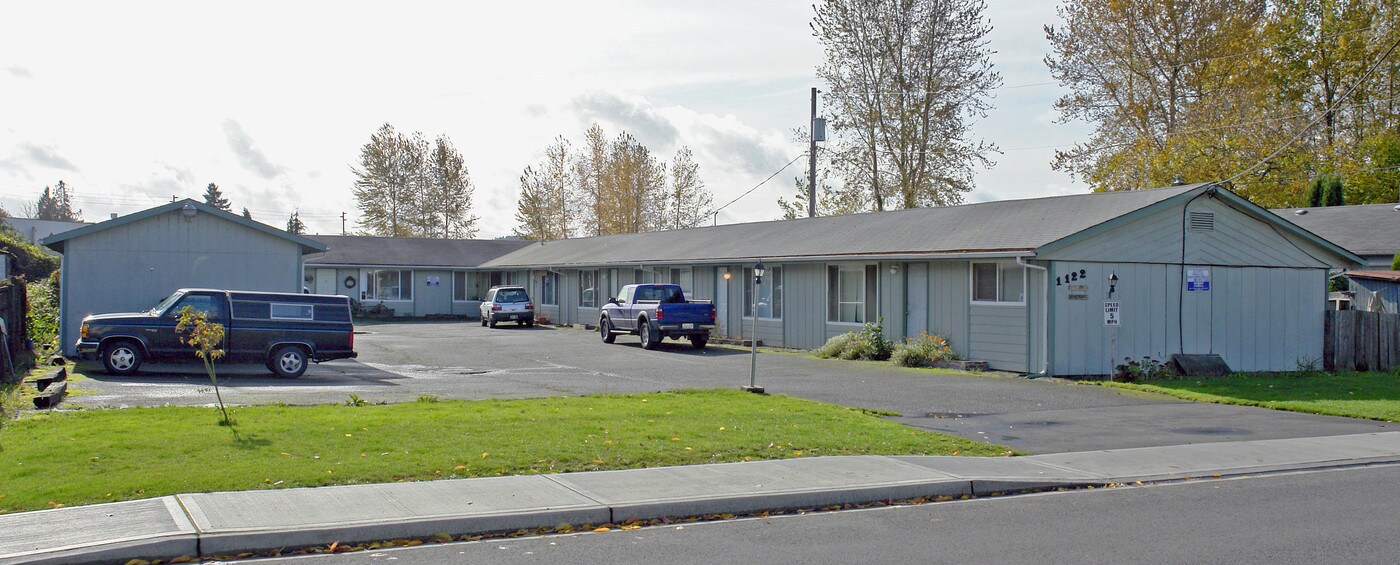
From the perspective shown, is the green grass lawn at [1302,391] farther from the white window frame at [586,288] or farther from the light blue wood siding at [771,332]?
the white window frame at [586,288]

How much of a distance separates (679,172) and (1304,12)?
35.5 m

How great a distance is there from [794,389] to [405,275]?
3394 centimetres

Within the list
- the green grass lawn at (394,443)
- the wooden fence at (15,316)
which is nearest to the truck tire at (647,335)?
the green grass lawn at (394,443)

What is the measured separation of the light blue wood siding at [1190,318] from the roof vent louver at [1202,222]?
917mm

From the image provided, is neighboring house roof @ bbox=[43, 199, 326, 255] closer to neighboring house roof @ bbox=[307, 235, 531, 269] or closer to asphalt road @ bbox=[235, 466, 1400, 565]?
asphalt road @ bbox=[235, 466, 1400, 565]

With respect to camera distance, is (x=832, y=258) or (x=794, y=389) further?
(x=832, y=258)

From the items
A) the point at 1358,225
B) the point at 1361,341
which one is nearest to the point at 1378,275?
the point at 1361,341

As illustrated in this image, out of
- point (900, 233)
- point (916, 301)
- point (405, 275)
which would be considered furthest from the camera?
point (405, 275)

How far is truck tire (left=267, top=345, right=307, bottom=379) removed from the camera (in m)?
19.3

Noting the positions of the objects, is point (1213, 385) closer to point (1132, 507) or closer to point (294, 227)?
point (1132, 507)

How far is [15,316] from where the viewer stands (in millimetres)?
20688

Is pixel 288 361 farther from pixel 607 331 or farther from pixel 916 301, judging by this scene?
pixel 916 301

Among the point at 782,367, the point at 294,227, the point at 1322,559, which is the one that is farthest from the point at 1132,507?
the point at 294,227

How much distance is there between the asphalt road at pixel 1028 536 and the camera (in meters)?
7.28
